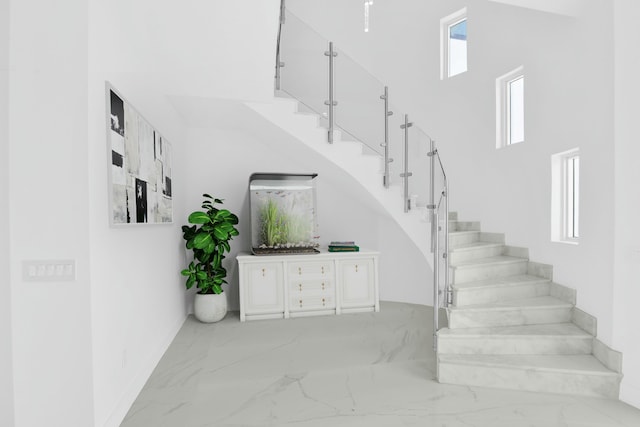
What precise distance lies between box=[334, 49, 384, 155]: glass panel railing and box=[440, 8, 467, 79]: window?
132 centimetres

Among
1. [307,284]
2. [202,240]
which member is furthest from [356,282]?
[202,240]

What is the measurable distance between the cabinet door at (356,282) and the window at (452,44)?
275 cm

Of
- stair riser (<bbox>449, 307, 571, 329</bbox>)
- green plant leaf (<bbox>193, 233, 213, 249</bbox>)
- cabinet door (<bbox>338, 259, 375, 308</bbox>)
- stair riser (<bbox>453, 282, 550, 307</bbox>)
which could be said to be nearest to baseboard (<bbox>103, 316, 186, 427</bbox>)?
green plant leaf (<bbox>193, 233, 213, 249</bbox>)

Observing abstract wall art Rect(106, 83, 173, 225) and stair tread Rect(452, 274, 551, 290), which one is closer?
abstract wall art Rect(106, 83, 173, 225)

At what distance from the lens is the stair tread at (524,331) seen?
296cm

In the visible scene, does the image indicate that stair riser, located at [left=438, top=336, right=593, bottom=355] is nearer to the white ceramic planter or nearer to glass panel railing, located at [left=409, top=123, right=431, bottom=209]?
glass panel railing, located at [left=409, top=123, right=431, bottom=209]

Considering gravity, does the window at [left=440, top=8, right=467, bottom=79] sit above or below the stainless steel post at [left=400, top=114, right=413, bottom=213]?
above

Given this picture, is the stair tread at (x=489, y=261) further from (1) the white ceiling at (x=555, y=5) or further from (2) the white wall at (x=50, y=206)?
(2) the white wall at (x=50, y=206)

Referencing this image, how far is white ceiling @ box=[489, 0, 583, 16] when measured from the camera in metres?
2.94

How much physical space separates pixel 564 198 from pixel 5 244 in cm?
420

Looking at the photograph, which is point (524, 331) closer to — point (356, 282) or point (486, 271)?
point (486, 271)

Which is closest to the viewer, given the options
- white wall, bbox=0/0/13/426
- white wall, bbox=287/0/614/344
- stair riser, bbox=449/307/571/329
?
white wall, bbox=0/0/13/426

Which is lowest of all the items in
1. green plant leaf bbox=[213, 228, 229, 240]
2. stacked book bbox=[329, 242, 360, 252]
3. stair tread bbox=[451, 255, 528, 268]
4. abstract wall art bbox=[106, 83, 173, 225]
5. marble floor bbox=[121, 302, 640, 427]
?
marble floor bbox=[121, 302, 640, 427]

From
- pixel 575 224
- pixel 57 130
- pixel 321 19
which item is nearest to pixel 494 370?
pixel 575 224
